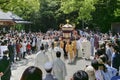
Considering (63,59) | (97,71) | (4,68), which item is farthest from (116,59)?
(63,59)

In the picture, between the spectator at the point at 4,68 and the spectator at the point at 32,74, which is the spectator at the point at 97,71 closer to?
the spectator at the point at 32,74

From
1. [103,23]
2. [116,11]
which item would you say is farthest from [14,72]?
[103,23]

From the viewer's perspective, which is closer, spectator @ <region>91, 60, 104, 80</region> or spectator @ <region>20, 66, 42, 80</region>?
spectator @ <region>20, 66, 42, 80</region>

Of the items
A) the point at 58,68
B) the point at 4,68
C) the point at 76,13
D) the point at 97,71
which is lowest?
the point at 76,13

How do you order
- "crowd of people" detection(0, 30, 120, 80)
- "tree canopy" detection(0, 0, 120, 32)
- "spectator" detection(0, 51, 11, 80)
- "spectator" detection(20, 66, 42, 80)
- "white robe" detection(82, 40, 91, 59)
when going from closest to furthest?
"spectator" detection(20, 66, 42, 80)
"crowd of people" detection(0, 30, 120, 80)
"spectator" detection(0, 51, 11, 80)
"white robe" detection(82, 40, 91, 59)
"tree canopy" detection(0, 0, 120, 32)

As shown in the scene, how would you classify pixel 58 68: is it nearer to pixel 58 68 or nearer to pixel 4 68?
pixel 58 68

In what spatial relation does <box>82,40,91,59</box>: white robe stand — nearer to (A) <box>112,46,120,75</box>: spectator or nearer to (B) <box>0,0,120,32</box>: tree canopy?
(A) <box>112,46,120,75</box>: spectator

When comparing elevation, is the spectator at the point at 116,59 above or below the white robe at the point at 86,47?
above

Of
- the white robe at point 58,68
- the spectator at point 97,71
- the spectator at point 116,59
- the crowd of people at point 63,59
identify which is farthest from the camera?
the spectator at point 116,59

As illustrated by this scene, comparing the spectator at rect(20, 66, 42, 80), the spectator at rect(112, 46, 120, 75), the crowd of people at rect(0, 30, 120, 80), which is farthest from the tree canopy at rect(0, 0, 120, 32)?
the spectator at rect(20, 66, 42, 80)

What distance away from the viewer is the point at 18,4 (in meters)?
33.0

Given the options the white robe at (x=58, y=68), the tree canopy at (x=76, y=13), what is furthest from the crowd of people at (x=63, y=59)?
the tree canopy at (x=76, y=13)

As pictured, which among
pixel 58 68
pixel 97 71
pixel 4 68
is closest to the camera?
pixel 97 71

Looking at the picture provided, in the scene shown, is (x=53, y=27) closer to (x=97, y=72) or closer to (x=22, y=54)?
(x=22, y=54)
